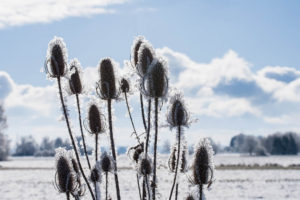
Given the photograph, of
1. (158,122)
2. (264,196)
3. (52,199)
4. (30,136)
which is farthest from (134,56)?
(30,136)

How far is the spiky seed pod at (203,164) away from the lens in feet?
6.91

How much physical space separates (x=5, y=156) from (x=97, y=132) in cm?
6976

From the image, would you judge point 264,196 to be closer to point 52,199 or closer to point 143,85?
point 52,199

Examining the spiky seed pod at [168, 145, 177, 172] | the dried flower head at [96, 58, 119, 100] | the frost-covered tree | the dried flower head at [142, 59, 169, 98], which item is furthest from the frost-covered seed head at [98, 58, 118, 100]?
the frost-covered tree

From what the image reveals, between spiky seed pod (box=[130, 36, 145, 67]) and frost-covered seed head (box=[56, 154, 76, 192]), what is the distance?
61 cm

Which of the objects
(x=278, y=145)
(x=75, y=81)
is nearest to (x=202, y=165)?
(x=75, y=81)

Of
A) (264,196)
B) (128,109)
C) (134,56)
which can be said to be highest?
(134,56)

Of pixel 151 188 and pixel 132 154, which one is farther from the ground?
pixel 132 154

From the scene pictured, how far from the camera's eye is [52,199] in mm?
14727

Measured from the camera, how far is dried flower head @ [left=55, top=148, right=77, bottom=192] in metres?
2.20

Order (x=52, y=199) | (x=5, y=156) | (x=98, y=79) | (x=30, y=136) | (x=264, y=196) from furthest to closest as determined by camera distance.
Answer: (x=30, y=136), (x=5, y=156), (x=264, y=196), (x=52, y=199), (x=98, y=79)

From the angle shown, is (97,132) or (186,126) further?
(97,132)

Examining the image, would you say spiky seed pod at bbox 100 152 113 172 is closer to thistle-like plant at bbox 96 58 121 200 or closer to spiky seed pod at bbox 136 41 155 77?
thistle-like plant at bbox 96 58 121 200

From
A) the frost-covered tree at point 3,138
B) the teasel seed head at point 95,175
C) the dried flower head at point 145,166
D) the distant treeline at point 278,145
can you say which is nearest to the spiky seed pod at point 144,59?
the dried flower head at point 145,166
